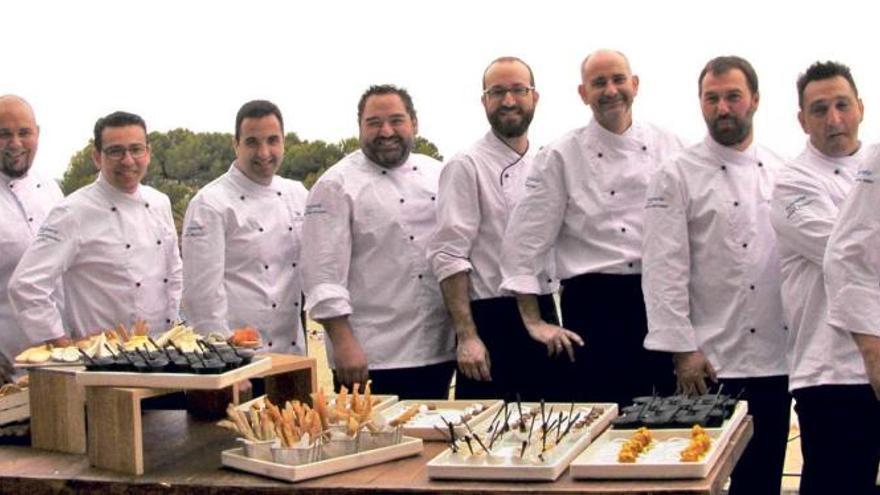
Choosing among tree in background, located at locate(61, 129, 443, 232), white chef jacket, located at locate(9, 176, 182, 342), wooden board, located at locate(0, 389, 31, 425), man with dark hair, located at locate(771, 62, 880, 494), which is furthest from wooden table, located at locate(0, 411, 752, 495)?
tree in background, located at locate(61, 129, 443, 232)

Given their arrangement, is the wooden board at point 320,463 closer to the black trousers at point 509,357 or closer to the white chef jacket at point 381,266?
the black trousers at point 509,357

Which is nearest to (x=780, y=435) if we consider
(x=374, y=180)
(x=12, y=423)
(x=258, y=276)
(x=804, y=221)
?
(x=804, y=221)

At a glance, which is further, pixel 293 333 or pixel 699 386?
pixel 293 333

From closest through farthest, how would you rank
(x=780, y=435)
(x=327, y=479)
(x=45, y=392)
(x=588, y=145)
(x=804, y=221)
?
(x=327, y=479), (x=45, y=392), (x=804, y=221), (x=780, y=435), (x=588, y=145)

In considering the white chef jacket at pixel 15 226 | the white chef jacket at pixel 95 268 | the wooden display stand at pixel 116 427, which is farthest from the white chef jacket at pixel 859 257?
the white chef jacket at pixel 15 226

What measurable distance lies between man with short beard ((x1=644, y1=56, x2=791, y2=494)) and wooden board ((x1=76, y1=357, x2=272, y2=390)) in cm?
161

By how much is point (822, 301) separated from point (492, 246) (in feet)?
4.09

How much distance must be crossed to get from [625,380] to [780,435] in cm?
55

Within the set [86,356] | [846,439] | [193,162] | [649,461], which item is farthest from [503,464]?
[193,162]

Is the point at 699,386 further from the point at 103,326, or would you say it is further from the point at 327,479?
the point at 103,326

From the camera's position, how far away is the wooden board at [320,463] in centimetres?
295

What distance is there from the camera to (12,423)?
362 centimetres

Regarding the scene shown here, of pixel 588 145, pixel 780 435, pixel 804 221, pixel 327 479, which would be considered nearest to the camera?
pixel 327 479

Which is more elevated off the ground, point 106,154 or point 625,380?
point 106,154
